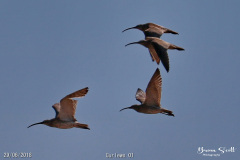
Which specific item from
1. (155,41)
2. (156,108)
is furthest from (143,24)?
(156,108)

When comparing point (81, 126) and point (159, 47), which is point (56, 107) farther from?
point (159, 47)

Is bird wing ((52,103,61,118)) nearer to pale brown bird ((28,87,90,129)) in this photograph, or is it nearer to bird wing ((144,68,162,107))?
pale brown bird ((28,87,90,129))

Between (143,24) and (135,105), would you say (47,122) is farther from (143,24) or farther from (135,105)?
(143,24)

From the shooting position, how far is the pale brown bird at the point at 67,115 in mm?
27016

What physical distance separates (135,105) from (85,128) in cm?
286

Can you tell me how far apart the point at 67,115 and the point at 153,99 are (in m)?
3.90

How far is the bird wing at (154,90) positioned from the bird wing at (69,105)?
2957 mm

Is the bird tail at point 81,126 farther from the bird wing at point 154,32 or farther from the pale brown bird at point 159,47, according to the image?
the bird wing at point 154,32

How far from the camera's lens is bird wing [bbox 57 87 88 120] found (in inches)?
1057

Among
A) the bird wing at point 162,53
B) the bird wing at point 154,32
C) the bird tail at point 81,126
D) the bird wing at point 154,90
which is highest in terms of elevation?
the bird wing at point 154,32

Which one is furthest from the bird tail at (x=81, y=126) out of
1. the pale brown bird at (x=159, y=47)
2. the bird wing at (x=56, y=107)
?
the pale brown bird at (x=159, y=47)

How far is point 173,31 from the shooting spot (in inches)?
1232

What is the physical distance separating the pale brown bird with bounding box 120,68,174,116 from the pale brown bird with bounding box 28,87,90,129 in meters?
2.90

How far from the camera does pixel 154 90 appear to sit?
1098 inches
